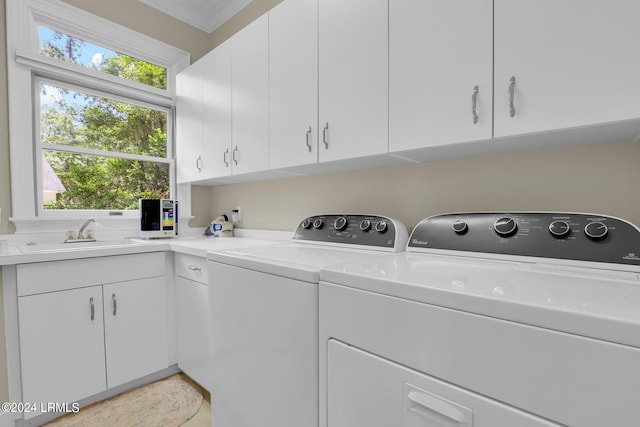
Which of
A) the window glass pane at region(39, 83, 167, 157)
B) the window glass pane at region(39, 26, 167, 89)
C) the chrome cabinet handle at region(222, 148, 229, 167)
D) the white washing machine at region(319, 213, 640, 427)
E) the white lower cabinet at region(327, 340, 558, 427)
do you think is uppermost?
the window glass pane at region(39, 26, 167, 89)

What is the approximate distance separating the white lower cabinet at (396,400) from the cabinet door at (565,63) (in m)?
0.80

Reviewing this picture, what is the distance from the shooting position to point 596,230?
898mm

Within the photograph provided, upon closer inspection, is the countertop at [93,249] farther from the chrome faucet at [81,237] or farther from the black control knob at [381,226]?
the black control knob at [381,226]

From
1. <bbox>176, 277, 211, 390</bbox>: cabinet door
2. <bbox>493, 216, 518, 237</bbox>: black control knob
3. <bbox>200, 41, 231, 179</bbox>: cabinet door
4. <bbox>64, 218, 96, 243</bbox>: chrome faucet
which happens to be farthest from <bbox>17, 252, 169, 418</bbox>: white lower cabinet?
<bbox>493, 216, 518, 237</bbox>: black control knob

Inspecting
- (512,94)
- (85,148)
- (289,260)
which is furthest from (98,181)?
(512,94)

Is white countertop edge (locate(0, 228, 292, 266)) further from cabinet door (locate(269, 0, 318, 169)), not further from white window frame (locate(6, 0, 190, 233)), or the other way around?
cabinet door (locate(269, 0, 318, 169))

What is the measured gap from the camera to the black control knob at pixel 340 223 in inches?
61.3

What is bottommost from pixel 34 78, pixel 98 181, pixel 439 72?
pixel 98 181

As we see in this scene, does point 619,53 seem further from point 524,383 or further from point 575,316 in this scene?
point 524,383

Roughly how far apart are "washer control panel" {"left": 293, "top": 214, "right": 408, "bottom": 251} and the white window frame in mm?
1668

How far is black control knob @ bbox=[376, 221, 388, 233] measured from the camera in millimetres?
1389

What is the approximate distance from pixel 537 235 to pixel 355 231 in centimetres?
75

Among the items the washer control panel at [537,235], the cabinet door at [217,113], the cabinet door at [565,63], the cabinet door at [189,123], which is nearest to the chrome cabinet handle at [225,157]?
the cabinet door at [217,113]

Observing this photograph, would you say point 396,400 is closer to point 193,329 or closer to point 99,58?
point 193,329
